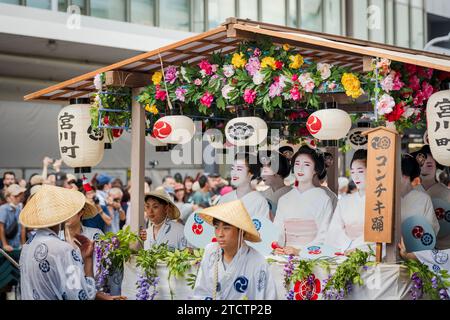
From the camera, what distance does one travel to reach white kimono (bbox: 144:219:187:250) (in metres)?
10.4

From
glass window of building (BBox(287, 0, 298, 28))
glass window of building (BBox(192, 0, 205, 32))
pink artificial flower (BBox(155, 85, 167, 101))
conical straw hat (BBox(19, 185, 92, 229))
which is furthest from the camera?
glass window of building (BBox(287, 0, 298, 28))

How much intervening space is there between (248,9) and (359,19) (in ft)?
17.7

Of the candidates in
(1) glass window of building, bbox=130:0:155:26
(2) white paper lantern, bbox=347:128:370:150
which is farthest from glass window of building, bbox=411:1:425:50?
(2) white paper lantern, bbox=347:128:370:150

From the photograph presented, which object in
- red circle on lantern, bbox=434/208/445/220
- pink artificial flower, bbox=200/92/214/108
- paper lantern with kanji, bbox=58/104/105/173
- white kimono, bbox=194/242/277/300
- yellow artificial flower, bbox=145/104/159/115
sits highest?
pink artificial flower, bbox=200/92/214/108

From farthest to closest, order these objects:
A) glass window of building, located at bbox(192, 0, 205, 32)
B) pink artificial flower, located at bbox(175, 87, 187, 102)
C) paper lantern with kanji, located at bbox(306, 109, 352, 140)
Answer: glass window of building, located at bbox(192, 0, 205, 32)
pink artificial flower, located at bbox(175, 87, 187, 102)
paper lantern with kanji, located at bbox(306, 109, 352, 140)

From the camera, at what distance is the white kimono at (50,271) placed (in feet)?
22.3

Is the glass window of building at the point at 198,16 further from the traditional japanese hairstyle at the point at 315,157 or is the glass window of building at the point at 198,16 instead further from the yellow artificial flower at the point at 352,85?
the yellow artificial flower at the point at 352,85

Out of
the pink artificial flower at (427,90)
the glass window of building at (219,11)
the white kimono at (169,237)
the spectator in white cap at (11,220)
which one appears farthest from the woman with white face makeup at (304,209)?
the glass window of building at (219,11)

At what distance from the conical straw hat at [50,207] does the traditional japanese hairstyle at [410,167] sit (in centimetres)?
389

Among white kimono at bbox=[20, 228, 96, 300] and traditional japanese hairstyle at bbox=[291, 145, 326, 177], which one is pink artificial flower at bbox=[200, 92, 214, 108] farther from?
white kimono at bbox=[20, 228, 96, 300]

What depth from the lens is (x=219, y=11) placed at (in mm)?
24500

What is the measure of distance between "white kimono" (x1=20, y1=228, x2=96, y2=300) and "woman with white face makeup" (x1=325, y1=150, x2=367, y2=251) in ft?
11.3

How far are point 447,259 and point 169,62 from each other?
396 cm

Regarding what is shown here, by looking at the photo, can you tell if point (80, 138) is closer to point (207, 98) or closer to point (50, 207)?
point (207, 98)
